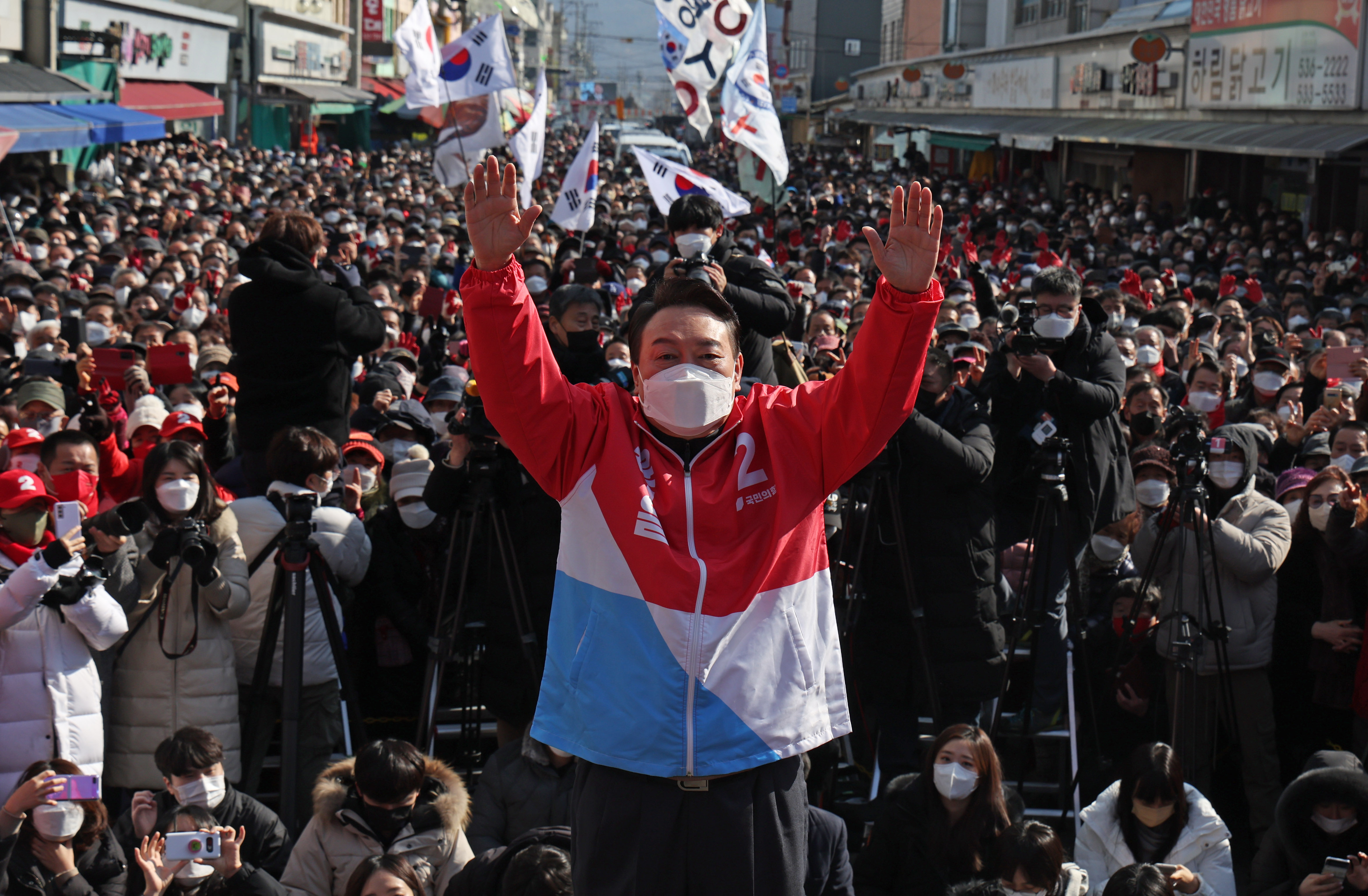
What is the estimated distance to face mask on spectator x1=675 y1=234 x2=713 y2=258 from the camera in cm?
544

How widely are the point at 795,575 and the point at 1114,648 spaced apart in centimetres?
382

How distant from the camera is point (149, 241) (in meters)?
15.2

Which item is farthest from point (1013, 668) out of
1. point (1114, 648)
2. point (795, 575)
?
point (795, 575)

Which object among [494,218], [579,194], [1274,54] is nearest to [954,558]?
[494,218]

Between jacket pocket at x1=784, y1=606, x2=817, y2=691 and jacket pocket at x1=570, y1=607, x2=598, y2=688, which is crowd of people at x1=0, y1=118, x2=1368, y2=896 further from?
jacket pocket at x1=784, y1=606, x2=817, y2=691

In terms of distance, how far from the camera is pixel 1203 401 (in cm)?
769

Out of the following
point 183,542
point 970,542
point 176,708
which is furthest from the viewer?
point 970,542

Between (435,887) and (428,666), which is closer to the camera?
(435,887)

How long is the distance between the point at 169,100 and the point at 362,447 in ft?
103

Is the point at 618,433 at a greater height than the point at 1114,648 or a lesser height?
greater

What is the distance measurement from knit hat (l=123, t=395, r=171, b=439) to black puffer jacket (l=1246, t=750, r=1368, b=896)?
526cm

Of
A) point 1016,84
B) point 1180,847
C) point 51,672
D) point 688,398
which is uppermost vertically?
point 1016,84

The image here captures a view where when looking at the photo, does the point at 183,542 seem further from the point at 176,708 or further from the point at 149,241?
the point at 149,241

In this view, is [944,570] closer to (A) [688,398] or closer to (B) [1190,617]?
(B) [1190,617]
